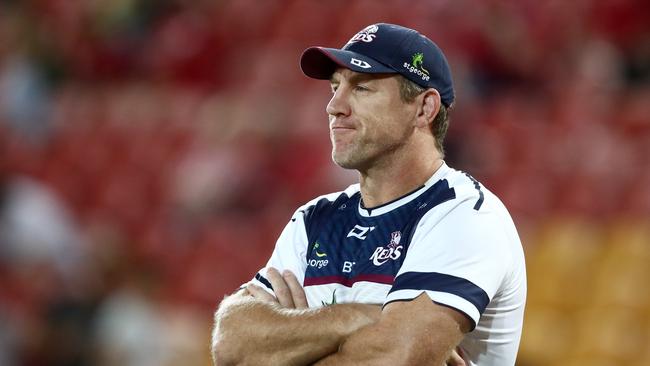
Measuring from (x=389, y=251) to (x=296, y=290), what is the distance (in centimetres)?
31

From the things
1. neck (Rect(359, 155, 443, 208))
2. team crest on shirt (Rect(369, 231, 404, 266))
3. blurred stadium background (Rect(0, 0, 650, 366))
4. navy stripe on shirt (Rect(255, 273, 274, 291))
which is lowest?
team crest on shirt (Rect(369, 231, 404, 266))

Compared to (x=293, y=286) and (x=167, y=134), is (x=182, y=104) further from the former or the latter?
(x=293, y=286)

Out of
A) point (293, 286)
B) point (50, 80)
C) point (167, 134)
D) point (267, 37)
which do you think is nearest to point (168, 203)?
point (167, 134)

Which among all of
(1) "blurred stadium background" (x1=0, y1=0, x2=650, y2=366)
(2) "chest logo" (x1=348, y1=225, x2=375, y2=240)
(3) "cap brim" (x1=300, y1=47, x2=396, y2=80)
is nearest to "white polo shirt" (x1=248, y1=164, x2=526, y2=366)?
(2) "chest logo" (x1=348, y1=225, x2=375, y2=240)

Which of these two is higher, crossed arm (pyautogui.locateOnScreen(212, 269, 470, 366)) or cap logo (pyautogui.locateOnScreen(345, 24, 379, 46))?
cap logo (pyautogui.locateOnScreen(345, 24, 379, 46))

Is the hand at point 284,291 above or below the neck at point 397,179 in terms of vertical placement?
below

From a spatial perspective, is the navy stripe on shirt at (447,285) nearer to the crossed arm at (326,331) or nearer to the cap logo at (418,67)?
the crossed arm at (326,331)

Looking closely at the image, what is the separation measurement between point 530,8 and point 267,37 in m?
2.61

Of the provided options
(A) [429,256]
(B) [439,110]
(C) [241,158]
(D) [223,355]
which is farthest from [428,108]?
(C) [241,158]

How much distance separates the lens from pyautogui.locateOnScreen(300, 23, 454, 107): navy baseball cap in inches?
133

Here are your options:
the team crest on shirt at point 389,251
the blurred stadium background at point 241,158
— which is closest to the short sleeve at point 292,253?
the team crest on shirt at point 389,251

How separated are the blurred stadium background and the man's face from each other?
10.7ft

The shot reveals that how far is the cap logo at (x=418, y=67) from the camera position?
339 centimetres

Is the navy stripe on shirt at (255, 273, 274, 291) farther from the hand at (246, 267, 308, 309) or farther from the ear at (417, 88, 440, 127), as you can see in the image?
the ear at (417, 88, 440, 127)
